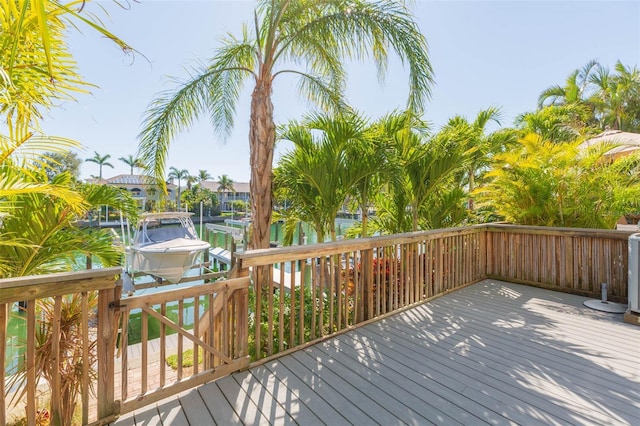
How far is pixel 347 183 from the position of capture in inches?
170

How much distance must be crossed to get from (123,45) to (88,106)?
806 millimetres

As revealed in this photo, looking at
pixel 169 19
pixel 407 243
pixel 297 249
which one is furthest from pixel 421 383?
pixel 169 19

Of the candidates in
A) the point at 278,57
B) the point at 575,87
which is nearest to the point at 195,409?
the point at 278,57

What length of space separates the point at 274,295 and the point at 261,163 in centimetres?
175

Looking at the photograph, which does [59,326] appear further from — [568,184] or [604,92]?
[604,92]

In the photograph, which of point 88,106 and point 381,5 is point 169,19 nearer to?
point 381,5

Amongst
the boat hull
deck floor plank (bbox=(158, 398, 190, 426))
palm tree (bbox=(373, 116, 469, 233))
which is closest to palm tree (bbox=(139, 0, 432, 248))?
palm tree (bbox=(373, 116, 469, 233))

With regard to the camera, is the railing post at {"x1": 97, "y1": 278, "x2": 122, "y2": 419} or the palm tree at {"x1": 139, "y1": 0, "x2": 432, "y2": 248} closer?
the railing post at {"x1": 97, "y1": 278, "x2": 122, "y2": 419}

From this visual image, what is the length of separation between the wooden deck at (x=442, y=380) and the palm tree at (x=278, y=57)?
75.6 inches

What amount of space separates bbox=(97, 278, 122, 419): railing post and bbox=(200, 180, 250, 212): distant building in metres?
48.9

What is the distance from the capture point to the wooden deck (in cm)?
185

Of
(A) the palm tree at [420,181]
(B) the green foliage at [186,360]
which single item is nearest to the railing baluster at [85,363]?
(B) the green foliage at [186,360]

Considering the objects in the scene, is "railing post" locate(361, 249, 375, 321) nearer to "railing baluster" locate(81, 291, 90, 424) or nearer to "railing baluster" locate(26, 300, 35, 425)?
"railing baluster" locate(81, 291, 90, 424)

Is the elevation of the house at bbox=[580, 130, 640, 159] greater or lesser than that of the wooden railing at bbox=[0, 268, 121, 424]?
greater
